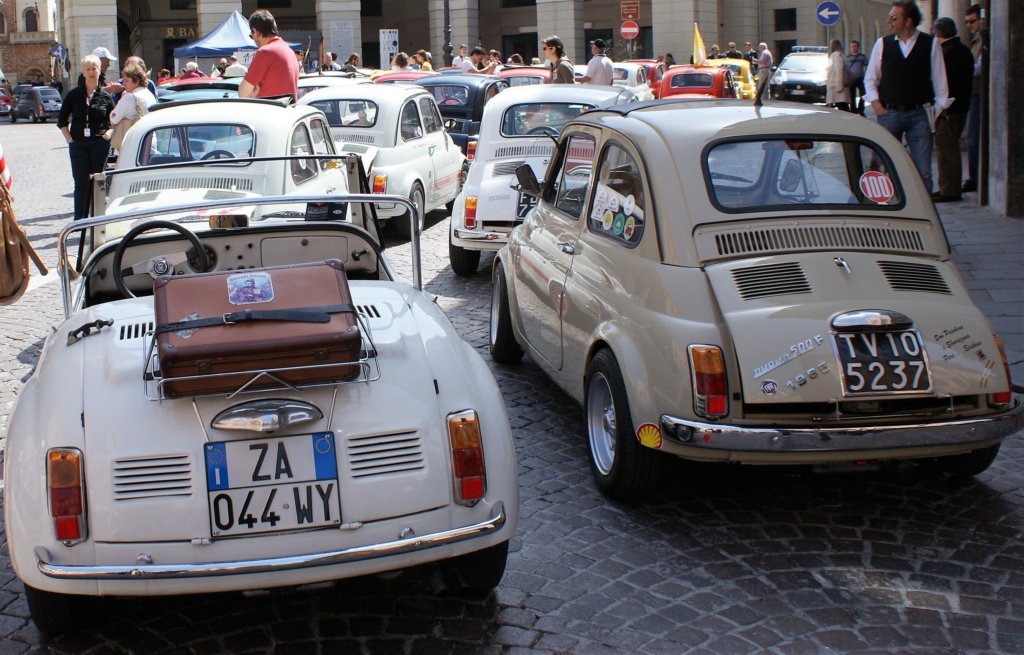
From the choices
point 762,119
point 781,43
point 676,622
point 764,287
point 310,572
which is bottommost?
point 676,622

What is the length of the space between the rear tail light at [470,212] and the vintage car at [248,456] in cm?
617

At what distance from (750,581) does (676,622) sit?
450 millimetres

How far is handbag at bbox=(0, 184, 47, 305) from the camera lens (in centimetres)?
676

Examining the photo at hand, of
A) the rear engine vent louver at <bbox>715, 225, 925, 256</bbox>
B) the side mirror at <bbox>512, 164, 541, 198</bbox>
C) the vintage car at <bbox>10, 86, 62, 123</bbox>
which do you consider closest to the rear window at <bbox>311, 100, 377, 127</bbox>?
the side mirror at <bbox>512, 164, 541, 198</bbox>

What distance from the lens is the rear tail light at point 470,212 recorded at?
33.8ft

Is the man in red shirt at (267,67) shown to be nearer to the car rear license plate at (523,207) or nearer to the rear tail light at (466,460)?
the car rear license plate at (523,207)

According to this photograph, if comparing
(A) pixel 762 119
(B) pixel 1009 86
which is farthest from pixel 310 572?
(B) pixel 1009 86

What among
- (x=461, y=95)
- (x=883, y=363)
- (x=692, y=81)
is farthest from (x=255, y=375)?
(x=692, y=81)

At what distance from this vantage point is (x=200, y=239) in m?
5.24

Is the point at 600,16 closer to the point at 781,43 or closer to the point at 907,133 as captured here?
the point at 781,43

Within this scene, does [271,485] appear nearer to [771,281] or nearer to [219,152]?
[771,281]

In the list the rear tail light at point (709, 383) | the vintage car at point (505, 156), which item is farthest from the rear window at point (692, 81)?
the rear tail light at point (709, 383)

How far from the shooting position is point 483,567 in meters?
4.12

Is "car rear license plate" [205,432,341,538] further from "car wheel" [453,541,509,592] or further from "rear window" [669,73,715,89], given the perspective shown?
"rear window" [669,73,715,89]
